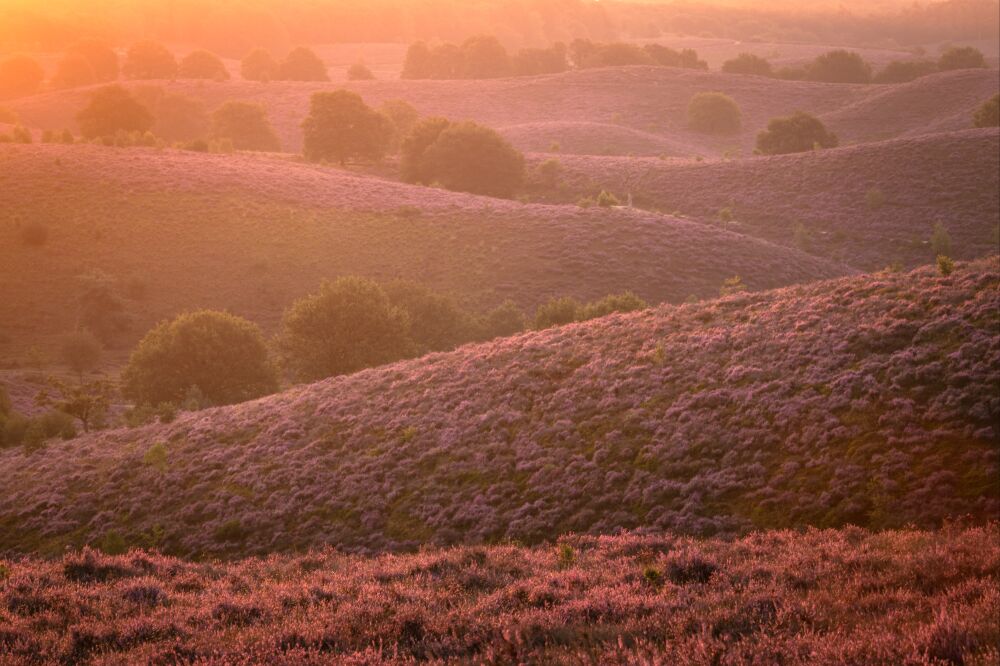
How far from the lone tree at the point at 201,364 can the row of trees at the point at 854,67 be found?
14577cm

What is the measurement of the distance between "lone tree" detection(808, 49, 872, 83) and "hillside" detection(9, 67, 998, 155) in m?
19.3

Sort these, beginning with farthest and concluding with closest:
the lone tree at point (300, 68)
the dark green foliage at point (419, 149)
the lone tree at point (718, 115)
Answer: the lone tree at point (300, 68) < the lone tree at point (718, 115) < the dark green foliage at point (419, 149)

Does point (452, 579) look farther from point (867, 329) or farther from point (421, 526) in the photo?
point (867, 329)

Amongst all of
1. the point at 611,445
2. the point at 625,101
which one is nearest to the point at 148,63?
the point at 625,101

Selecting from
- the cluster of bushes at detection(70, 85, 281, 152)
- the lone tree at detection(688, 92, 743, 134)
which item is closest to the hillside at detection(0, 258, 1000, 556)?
the cluster of bushes at detection(70, 85, 281, 152)

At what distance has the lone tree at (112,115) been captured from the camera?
98938mm

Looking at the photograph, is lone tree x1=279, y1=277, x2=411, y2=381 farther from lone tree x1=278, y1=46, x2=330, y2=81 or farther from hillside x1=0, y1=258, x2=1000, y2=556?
lone tree x1=278, y1=46, x2=330, y2=81

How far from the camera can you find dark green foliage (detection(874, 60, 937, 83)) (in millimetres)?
142375

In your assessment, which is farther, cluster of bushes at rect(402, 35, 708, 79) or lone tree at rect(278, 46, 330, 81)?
cluster of bushes at rect(402, 35, 708, 79)

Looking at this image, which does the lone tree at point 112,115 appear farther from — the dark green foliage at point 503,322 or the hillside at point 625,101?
the dark green foliage at point 503,322

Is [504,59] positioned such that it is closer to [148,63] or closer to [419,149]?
[148,63]

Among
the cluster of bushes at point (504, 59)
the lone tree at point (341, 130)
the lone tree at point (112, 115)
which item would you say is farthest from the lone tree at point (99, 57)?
the lone tree at point (341, 130)

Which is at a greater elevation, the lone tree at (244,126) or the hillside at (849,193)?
the lone tree at (244,126)

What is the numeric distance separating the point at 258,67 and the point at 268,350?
135 m
